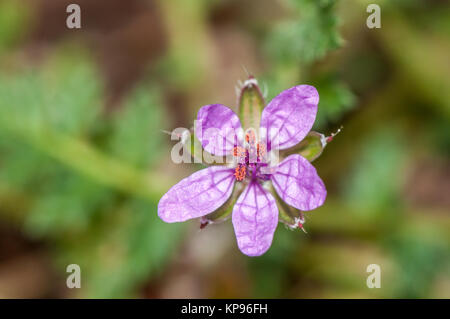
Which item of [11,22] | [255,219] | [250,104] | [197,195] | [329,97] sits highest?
[11,22]

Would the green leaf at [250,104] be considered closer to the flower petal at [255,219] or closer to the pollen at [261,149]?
the pollen at [261,149]

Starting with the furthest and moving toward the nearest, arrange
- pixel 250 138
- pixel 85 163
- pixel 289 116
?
pixel 85 163
pixel 250 138
pixel 289 116

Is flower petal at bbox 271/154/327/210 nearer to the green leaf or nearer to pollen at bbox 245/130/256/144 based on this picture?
pollen at bbox 245/130/256/144

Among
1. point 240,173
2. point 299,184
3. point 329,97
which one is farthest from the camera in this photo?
point 329,97

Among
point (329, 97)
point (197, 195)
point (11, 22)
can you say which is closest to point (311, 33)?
point (329, 97)

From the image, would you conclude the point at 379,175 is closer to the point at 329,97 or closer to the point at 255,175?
the point at 329,97

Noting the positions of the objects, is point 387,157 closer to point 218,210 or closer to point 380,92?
point 380,92

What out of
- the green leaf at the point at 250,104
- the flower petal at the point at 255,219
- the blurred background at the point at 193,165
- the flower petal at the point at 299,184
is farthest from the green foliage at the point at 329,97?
the flower petal at the point at 255,219

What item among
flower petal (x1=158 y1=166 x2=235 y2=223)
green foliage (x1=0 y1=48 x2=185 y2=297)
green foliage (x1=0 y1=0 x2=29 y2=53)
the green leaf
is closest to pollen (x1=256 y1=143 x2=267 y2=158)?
the green leaf
